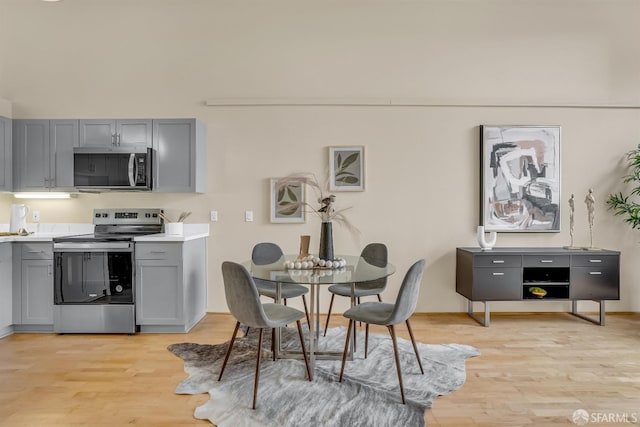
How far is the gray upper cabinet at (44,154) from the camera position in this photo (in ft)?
13.0

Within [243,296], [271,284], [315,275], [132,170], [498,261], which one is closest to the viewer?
[243,296]

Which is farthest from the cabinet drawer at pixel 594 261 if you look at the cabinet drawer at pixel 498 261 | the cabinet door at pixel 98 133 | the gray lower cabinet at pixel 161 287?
Answer: the cabinet door at pixel 98 133

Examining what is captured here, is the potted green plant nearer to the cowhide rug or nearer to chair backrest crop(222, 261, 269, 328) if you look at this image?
the cowhide rug

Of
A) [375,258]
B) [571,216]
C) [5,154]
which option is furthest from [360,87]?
[5,154]

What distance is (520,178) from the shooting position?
4289 millimetres

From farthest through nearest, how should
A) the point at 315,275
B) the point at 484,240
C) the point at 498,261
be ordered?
the point at 484,240
the point at 498,261
the point at 315,275

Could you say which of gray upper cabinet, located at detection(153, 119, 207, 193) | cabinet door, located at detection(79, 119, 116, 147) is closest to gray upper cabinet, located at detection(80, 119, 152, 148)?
cabinet door, located at detection(79, 119, 116, 147)

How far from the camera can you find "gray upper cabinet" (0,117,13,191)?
152 inches

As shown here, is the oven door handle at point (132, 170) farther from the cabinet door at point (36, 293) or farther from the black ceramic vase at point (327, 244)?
the black ceramic vase at point (327, 244)

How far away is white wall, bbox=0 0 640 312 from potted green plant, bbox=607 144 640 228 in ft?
0.33

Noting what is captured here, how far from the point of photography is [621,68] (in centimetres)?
435

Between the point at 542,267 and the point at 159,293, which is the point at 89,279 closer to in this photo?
the point at 159,293

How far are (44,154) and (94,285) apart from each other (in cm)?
149

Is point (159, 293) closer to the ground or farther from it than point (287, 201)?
closer to the ground
